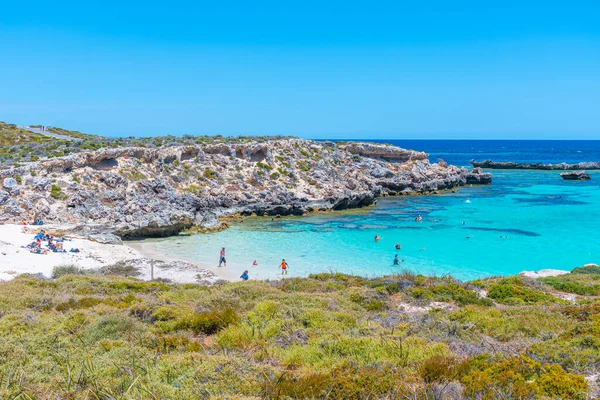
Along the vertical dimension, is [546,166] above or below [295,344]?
above

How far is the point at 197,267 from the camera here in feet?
71.0

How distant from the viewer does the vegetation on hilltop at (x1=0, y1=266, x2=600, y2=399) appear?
529 centimetres

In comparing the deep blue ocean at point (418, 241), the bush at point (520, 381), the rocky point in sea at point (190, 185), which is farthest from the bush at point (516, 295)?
the rocky point in sea at point (190, 185)

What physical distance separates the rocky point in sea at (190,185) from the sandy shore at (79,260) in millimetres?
3686

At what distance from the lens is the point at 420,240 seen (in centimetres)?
2975

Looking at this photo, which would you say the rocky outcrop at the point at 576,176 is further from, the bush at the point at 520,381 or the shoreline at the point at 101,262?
the bush at the point at 520,381

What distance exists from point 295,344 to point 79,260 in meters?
16.8

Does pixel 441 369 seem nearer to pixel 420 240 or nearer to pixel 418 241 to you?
pixel 418 241

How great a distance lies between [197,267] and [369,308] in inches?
495

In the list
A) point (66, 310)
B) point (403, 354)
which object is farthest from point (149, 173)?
point (403, 354)

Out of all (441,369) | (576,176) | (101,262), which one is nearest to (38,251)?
(101,262)

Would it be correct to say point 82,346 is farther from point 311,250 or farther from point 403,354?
point 311,250

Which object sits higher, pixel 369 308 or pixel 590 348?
pixel 590 348

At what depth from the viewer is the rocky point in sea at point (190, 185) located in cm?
2948
